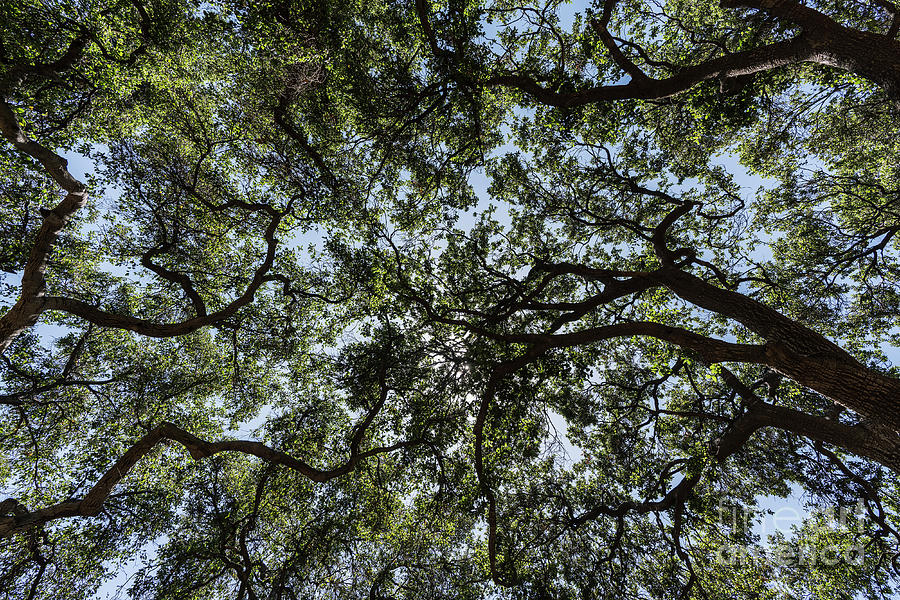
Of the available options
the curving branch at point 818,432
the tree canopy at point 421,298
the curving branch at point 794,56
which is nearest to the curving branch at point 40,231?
the tree canopy at point 421,298

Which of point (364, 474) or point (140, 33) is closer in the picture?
point (140, 33)

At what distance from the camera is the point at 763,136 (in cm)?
1005

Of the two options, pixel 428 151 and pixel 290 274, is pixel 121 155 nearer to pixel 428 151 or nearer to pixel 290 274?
pixel 290 274

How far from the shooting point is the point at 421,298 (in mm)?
9742

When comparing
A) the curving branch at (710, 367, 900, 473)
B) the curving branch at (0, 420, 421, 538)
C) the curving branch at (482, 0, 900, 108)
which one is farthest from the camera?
the curving branch at (0, 420, 421, 538)

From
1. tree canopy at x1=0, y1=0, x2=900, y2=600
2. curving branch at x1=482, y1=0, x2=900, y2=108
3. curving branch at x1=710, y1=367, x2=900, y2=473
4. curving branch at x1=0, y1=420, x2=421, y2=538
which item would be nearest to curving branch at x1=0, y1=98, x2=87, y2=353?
tree canopy at x1=0, y1=0, x2=900, y2=600

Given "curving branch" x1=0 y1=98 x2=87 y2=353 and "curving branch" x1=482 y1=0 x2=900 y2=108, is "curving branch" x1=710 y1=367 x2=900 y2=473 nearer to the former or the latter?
"curving branch" x1=482 y1=0 x2=900 y2=108

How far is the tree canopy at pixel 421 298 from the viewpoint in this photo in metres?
8.16

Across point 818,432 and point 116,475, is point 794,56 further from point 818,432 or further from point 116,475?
point 116,475

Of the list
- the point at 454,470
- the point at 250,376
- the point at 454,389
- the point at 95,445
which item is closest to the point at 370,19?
the point at 454,389

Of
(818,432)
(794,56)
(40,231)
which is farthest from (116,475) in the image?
(794,56)

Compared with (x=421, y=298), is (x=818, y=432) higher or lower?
lower

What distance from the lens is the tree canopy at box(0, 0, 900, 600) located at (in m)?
8.16

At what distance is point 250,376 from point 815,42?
16436 mm
